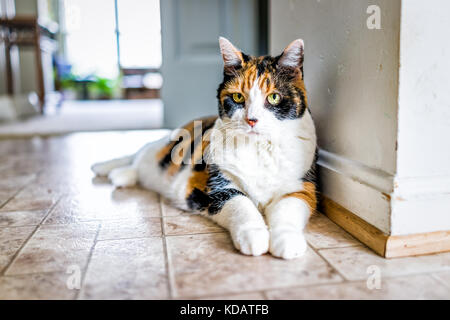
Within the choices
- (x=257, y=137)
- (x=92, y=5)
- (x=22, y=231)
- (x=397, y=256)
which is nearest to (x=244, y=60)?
(x=257, y=137)

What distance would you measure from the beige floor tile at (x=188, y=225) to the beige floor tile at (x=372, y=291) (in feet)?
1.42

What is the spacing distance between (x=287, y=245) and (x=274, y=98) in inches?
18.2

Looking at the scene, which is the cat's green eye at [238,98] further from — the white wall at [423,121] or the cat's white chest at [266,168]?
the white wall at [423,121]

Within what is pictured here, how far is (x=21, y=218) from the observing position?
4.79ft

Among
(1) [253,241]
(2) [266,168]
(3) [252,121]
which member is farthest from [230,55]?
(1) [253,241]

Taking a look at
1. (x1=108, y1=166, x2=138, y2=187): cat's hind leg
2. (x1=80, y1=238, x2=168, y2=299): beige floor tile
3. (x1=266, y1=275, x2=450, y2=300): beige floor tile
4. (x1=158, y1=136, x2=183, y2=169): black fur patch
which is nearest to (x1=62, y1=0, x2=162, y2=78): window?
(x1=108, y1=166, x2=138, y2=187): cat's hind leg

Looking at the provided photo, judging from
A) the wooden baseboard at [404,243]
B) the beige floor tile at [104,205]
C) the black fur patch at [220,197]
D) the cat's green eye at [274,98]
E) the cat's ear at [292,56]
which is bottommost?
the beige floor tile at [104,205]

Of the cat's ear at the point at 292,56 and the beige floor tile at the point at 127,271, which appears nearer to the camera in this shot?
the beige floor tile at the point at 127,271

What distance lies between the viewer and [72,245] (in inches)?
47.1

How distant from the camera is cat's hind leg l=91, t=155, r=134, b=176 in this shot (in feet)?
7.04

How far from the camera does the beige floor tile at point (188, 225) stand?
1283 millimetres

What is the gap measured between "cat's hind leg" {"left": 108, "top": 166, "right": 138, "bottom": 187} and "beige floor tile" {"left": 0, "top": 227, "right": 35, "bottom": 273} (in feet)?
1.90

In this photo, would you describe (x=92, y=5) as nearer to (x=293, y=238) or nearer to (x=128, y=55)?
(x=128, y=55)

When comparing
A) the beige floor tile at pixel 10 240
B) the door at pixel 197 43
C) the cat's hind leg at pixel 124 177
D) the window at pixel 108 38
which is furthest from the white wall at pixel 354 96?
the window at pixel 108 38
